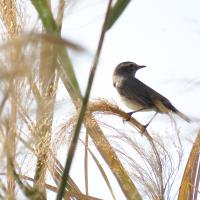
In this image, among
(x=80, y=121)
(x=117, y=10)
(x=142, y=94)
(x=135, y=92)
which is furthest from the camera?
(x=135, y=92)

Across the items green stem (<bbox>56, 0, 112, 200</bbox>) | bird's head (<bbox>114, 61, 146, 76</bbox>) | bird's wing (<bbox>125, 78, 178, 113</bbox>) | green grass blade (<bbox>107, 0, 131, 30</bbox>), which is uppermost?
bird's head (<bbox>114, 61, 146, 76</bbox>)

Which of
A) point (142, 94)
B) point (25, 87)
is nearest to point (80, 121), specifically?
point (25, 87)

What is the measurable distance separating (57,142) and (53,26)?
665 mm

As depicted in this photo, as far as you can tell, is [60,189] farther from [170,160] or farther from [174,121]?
[170,160]

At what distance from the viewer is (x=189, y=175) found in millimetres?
2436

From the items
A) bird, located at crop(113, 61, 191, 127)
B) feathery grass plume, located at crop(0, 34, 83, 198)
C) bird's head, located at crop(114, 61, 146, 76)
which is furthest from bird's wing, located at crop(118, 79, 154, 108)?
feathery grass plume, located at crop(0, 34, 83, 198)

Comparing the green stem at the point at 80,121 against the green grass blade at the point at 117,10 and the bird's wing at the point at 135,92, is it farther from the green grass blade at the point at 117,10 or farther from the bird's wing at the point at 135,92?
the bird's wing at the point at 135,92

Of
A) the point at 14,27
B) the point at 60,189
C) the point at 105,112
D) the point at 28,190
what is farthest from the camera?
the point at 105,112

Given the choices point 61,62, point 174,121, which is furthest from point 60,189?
point 174,121

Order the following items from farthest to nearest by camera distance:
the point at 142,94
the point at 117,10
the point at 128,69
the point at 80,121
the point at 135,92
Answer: the point at 128,69, the point at 135,92, the point at 142,94, the point at 117,10, the point at 80,121

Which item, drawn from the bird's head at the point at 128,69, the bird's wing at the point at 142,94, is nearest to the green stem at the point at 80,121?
the bird's wing at the point at 142,94

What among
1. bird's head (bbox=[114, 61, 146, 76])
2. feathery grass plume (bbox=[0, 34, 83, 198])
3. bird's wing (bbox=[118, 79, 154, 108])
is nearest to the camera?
feathery grass plume (bbox=[0, 34, 83, 198])

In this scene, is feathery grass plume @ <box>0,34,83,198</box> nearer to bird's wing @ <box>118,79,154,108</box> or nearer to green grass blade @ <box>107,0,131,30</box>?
green grass blade @ <box>107,0,131,30</box>

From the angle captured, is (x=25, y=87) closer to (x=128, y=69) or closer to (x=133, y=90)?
(x=133, y=90)
